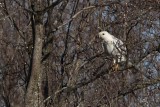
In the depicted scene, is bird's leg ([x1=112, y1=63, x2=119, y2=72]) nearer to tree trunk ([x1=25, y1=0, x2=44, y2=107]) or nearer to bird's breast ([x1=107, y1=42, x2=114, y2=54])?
bird's breast ([x1=107, y1=42, x2=114, y2=54])

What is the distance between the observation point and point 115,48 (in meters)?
8.80

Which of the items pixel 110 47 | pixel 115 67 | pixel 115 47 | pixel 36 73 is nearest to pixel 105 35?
pixel 110 47

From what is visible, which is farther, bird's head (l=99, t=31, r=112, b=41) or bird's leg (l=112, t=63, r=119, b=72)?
bird's head (l=99, t=31, r=112, b=41)

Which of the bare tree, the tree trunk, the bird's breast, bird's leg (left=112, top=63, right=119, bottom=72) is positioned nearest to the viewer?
bird's leg (left=112, top=63, right=119, bottom=72)

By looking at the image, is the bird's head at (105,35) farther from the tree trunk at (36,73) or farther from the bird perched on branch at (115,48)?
the tree trunk at (36,73)

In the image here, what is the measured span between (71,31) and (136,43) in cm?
466

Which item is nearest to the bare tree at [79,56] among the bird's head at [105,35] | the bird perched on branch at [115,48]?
the bird perched on branch at [115,48]

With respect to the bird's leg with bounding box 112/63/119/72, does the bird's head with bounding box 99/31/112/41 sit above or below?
above

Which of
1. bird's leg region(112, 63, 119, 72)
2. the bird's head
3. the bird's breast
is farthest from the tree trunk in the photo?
bird's leg region(112, 63, 119, 72)

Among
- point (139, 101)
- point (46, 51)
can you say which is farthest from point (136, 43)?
point (46, 51)

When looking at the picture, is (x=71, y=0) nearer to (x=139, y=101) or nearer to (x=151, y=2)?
(x=139, y=101)

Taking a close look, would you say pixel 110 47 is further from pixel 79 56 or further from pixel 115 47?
pixel 79 56

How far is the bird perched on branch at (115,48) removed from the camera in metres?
8.58

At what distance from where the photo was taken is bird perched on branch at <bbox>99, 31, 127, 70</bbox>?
8584 mm
